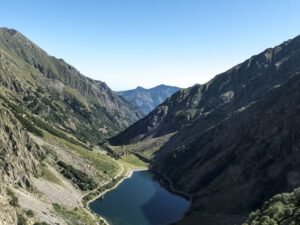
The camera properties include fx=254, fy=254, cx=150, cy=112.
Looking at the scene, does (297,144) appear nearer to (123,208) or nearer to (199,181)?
(199,181)

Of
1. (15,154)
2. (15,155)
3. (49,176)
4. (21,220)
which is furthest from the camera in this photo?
(49,176)

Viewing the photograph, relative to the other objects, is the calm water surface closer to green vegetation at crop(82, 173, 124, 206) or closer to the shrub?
green vegetation at crop(82, 173, 124, 206)

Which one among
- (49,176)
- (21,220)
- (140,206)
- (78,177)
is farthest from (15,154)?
(140,206)

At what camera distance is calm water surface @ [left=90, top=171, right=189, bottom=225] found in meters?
134

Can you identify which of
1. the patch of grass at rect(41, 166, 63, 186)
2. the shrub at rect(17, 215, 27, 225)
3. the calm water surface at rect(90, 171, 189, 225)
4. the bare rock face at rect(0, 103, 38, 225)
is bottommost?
the calm water surface at rect(90, 171, 189, 225)

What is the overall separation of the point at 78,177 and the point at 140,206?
48.2 metres

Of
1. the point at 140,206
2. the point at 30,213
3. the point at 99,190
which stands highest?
the point at 30,213

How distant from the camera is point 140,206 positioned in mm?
153625

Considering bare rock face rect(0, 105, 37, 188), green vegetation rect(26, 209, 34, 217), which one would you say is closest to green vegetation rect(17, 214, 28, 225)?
green vegetation rect(26, 209, 34, 217)

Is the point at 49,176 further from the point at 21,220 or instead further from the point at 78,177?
the point at 21,220

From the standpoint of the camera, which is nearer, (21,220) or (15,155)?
(21,220)

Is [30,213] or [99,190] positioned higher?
[30,213]

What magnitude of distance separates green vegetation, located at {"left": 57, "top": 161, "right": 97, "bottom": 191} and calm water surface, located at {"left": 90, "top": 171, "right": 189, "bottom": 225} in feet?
44.6

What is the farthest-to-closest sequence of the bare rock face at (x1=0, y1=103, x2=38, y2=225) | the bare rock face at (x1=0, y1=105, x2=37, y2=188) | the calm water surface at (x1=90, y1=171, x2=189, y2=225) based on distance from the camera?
the calm water surface at (x1=90, y1=171, x2=189, y2=225)
the bare rock face at (x1=0, y1=105, x2=37, y2=188)
the bare rock face at (x1=0, y1=103, x2=38, y2=225)
